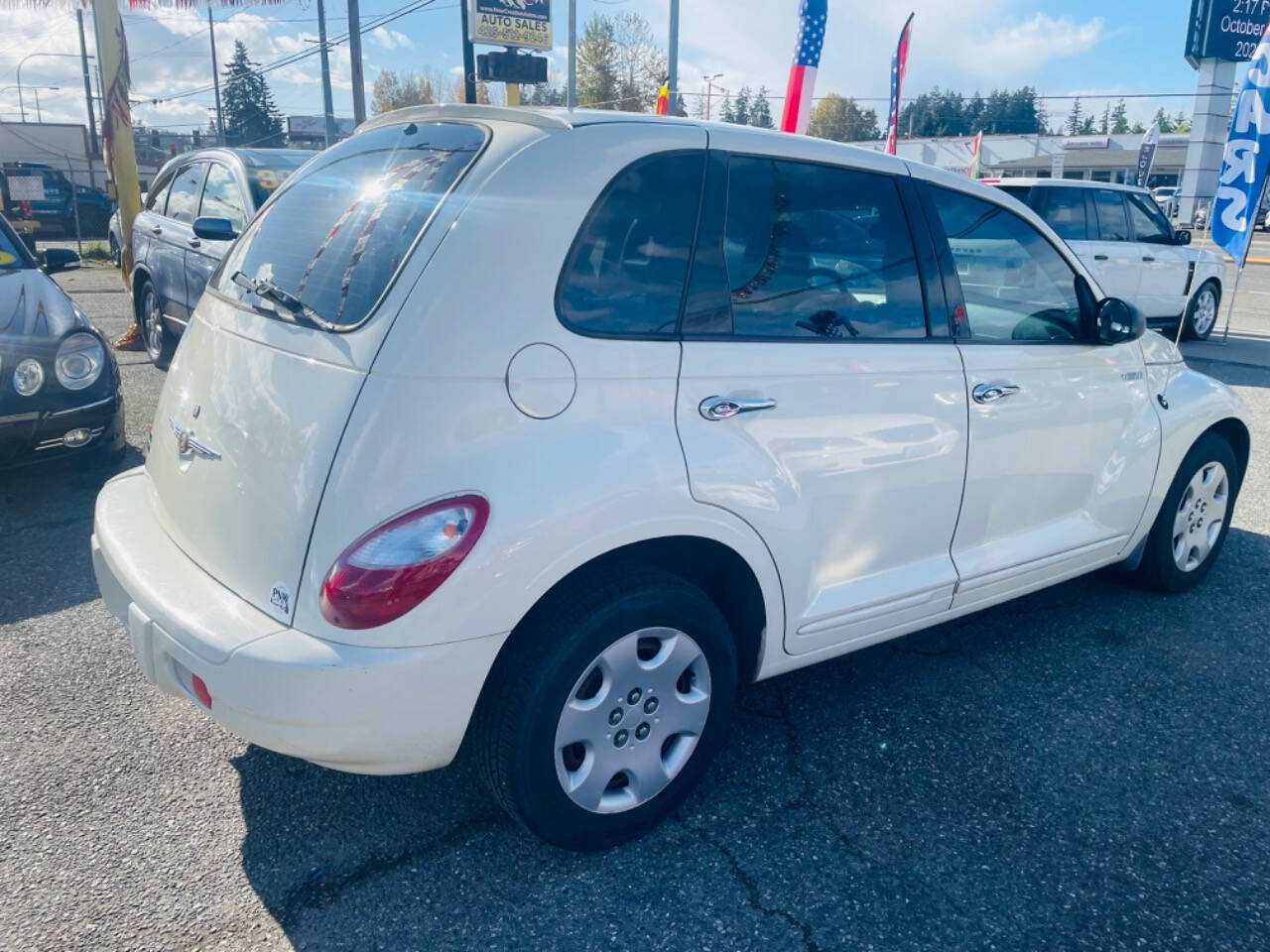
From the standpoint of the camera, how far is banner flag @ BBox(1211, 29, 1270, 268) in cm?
877

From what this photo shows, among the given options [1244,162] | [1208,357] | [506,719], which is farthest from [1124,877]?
[1208,357]

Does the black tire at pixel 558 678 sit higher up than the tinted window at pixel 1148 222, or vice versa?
the tinted window at pixel 1148 222

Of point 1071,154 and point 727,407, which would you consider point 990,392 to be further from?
point 1071,154

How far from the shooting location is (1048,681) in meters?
3.51

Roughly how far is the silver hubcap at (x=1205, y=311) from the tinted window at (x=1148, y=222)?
44.2 inches

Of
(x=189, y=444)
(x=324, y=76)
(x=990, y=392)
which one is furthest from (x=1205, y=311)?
(x=324, y=76)

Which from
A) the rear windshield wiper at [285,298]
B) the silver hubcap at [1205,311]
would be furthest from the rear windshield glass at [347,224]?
the silver hubcap at [1205,311]

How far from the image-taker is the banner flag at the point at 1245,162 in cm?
877

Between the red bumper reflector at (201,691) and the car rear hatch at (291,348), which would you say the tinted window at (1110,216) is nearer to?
the car rear hatch at (291,348)

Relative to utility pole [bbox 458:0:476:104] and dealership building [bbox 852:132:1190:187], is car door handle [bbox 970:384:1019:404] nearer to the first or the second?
utility pole [bbox 458:0:476:104]

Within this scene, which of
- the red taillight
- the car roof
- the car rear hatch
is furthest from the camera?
the car roof

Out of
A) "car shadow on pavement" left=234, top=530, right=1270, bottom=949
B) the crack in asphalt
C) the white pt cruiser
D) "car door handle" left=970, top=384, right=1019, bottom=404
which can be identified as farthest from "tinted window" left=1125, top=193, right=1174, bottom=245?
the crack in asphalt

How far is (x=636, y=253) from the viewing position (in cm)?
243

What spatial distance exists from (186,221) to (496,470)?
6.91 meters
